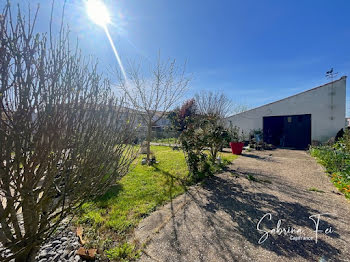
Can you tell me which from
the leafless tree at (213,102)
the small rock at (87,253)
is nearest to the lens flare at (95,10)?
the small rock at (87,253)

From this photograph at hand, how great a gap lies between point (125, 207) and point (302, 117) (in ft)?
48.2

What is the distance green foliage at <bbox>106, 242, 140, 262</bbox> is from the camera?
2.09 m

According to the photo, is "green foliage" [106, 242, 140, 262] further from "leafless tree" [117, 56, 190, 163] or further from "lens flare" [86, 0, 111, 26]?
"leafless tree" [117, 56, 190, 163]

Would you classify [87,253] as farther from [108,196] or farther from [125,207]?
[108,196]

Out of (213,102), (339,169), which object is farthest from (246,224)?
(213,102)

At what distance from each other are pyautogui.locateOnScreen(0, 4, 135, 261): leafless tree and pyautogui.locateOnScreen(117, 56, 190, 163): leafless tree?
5267mm

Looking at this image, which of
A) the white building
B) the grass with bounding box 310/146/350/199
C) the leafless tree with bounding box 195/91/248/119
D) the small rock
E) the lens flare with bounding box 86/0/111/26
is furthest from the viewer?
the leafless tree with bounding box 195/91/248/119

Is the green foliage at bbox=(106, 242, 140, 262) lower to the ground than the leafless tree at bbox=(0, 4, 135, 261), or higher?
lower

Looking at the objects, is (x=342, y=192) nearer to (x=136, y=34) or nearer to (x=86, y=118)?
(x=86, y=118)

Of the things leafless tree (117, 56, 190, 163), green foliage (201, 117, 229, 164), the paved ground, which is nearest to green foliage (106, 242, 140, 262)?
the paved ground

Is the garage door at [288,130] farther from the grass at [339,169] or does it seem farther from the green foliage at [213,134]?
the green foliage at [213,134]

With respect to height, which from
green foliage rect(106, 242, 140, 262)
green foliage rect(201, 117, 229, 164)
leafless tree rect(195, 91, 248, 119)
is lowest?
green foliage rect(106, 242, 140, 262)

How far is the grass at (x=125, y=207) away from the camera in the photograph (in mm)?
2375

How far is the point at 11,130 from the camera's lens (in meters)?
1.18
